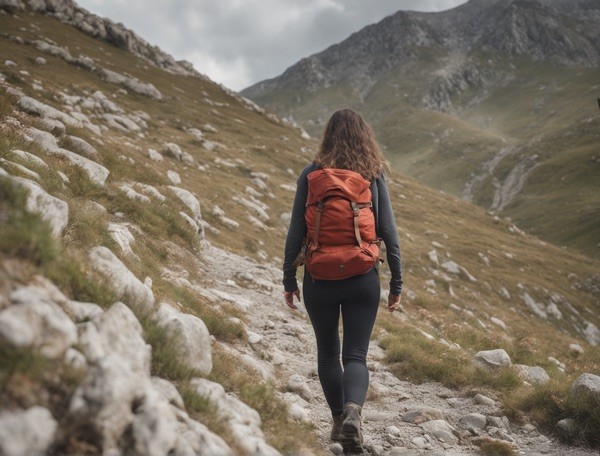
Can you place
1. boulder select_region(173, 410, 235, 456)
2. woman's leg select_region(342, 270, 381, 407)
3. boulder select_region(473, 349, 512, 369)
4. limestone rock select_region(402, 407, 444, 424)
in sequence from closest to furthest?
boulder select_region(173, 410, 235, 456) < woman's leg select_region(342, 270, 381, 407) < limestone rock select_region(402, 407, 444, 424) < boulder select_region(473, 349, 512, 369)

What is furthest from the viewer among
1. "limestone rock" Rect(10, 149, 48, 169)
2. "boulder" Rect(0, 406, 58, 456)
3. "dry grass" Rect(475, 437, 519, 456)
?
"limestone rock" Rect(10, 149, 48, 169)

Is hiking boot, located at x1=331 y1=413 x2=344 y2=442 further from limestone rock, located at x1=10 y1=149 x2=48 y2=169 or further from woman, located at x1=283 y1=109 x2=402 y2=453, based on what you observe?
limestone rock, located at x1=10 y1=149 x2=48 y2=169

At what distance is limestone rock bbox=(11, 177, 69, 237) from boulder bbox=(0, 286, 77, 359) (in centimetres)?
179

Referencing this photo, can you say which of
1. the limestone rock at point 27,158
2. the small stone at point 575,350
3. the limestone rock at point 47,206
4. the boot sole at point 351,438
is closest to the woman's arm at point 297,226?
the boot sole at point 351,438

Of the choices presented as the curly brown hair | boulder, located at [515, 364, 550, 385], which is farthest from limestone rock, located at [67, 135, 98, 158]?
boulder, located at [515, 364, 550, 385]

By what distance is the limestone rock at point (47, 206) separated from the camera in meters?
5.02

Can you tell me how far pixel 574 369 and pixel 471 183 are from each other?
449 feet

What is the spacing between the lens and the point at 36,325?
10.6 feet

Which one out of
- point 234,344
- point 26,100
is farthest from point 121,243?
point 26,100

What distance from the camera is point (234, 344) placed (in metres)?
8.21

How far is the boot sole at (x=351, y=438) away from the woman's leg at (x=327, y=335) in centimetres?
67

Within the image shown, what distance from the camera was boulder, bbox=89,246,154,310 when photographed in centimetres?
504

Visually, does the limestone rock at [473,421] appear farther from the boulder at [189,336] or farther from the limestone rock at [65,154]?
the limestone rock at [65,154]

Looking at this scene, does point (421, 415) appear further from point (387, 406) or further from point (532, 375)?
point (532, 375)
